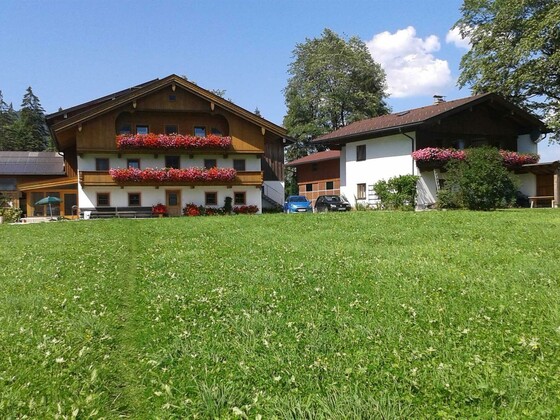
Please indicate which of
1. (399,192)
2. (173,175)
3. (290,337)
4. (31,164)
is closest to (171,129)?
(173,175)

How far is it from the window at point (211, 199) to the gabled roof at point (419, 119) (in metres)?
10.7

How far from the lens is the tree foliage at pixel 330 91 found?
2395 inches

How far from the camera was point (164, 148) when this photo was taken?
1340 inches

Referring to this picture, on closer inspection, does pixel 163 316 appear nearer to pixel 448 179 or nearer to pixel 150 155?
pixel 448 179

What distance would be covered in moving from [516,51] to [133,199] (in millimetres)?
34480

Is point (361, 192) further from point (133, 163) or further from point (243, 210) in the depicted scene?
point (133, 163)

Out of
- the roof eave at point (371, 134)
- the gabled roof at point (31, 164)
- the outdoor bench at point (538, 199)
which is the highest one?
the roof eave at point (371, 134)

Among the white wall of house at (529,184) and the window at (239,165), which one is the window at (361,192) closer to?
the window at (239,165)

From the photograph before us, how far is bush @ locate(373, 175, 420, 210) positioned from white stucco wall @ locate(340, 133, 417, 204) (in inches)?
79.0

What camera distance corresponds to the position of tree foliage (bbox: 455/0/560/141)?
35.8 m

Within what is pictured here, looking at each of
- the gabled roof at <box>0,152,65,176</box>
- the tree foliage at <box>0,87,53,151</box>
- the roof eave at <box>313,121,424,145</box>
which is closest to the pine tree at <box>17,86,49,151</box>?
the tree foliage at <box>0,87,53,151</box>

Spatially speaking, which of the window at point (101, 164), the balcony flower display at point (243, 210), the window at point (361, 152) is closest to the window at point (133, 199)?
the window at point (101, 164)

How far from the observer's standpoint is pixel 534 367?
3967mm

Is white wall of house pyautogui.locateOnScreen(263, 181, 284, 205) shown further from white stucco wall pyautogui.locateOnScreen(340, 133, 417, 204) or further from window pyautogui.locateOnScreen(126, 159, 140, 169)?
window pyautogui.locateOnScreen(126, 159, 140, 169)
